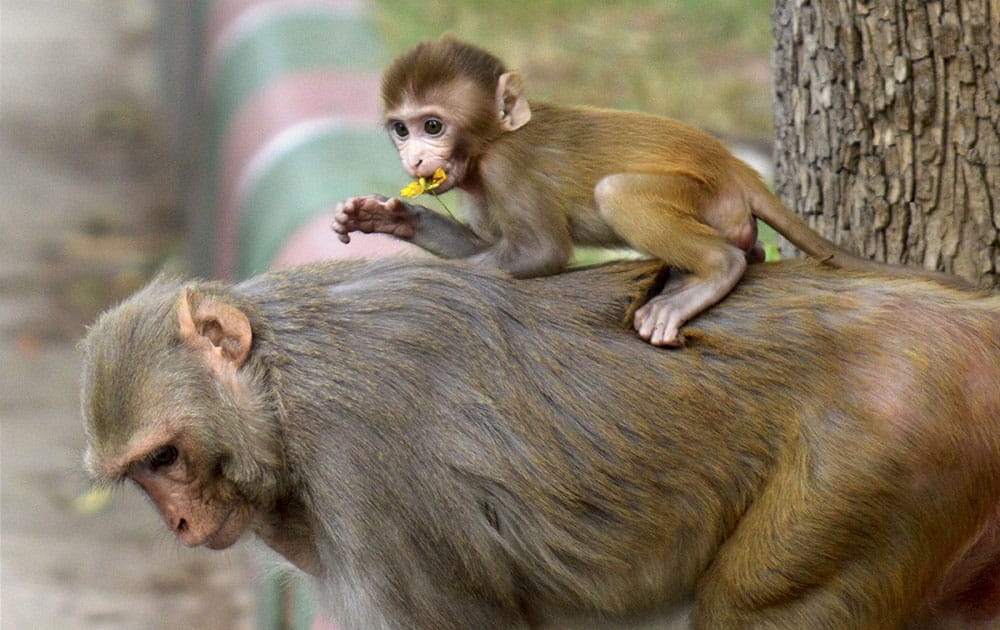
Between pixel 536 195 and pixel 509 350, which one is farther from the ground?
pixel 536 195

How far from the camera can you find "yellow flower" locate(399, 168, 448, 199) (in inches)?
162

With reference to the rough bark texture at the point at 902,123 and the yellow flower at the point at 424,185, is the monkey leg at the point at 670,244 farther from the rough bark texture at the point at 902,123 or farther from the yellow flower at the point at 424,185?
the rough bark texture at the point at 902,123

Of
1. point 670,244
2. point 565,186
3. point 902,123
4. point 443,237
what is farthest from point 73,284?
point 670,244

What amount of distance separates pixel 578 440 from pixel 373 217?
93 centimetres

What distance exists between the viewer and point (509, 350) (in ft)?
13.0

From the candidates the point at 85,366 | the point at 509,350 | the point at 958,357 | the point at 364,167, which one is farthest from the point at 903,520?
the point at 364,167

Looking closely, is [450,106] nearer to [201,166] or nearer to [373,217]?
[373,217]

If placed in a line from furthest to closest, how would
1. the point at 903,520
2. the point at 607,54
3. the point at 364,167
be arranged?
the point at 607,54 < the point at 364,167 < the point at 903,520

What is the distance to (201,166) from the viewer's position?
35.1ft

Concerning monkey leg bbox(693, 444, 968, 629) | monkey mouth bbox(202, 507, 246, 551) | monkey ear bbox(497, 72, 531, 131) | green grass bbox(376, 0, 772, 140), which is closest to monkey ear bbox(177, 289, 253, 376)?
monkey mouth bbox(202, 507, 246, 551)

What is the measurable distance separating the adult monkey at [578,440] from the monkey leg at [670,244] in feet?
0.20

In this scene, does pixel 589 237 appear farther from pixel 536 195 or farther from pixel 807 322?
pixel 807 322

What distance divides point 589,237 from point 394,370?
27.8 inches

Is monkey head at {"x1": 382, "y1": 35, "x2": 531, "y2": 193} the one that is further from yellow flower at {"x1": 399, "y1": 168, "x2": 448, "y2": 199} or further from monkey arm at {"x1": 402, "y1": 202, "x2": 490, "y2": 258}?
monkey arm at {"x1": 402, "y1": 202, "x2": 490, "y2": 258}
